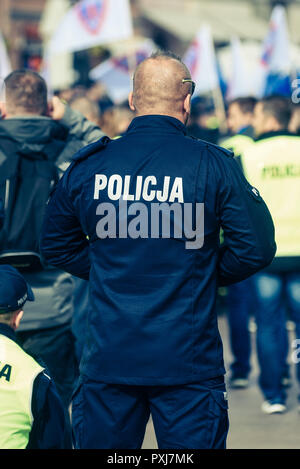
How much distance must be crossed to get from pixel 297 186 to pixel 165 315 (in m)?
2.82

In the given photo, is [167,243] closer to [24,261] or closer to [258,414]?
[24,261]

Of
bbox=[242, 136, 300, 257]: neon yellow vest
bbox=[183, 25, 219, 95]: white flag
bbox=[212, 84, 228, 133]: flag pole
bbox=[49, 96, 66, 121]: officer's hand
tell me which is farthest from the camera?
bbox=[212, 84, 228, 133]: flag pole

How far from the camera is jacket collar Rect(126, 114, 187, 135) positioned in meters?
3.17

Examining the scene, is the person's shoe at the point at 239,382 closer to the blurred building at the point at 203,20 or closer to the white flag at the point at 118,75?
the white flag at the point at 118,75

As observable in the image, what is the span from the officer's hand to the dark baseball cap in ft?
4.91

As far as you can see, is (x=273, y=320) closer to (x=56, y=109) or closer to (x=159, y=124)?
(x=56, y=109)

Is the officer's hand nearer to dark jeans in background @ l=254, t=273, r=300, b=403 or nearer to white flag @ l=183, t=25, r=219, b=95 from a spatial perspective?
dark jeans in background @ l=254, t=273, r=300, b=403

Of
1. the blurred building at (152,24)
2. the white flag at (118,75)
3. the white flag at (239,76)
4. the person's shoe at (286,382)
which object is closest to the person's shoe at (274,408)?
the person's shoe at (286,382)

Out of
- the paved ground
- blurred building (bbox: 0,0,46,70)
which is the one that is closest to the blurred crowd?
the paved ground

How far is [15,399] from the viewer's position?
2980 millimetres

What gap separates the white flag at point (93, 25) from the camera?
402 inches

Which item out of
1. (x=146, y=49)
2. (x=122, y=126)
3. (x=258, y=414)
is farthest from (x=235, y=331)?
(x=146, y=49)

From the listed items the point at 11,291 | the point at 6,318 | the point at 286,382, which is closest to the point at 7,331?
the point at 6,318

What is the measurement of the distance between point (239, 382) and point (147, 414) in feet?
11.1
